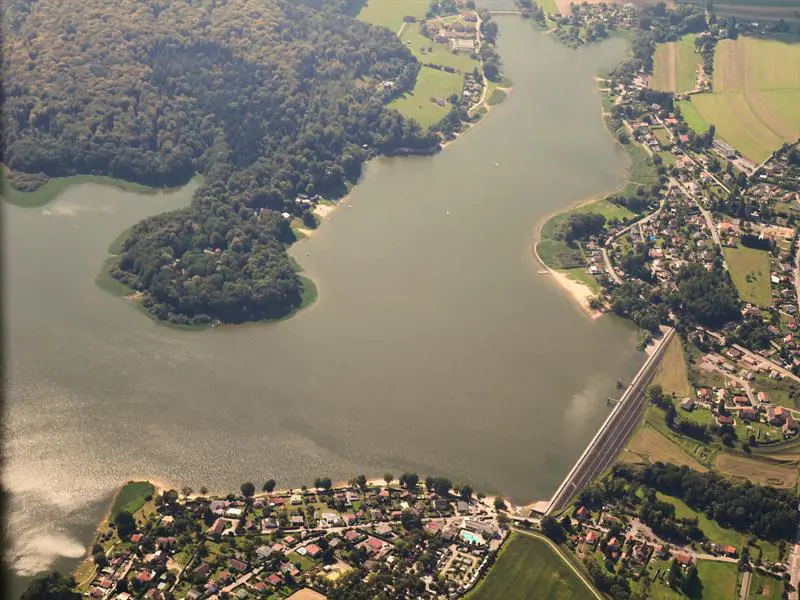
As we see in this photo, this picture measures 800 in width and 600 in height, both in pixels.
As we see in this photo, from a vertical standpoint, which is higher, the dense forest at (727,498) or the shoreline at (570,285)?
the dense forest at (727,498)

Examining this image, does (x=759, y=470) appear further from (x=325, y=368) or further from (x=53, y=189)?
(x=53, y=189)

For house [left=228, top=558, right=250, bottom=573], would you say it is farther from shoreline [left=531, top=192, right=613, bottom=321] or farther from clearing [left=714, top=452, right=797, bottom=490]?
shoreline [left=531, top=192, right=613, bottom=321]

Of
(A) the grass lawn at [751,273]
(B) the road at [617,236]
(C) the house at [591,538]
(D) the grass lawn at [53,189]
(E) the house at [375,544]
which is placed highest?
(A) the grass lawn at [751,273]

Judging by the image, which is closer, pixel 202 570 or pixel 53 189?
pixel 202 570

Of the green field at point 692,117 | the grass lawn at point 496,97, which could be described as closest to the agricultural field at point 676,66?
the green field at point 692,117

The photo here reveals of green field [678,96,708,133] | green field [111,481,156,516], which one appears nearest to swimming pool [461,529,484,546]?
green field [111,481,156,516]

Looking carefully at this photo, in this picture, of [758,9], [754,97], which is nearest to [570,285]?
[754,97]

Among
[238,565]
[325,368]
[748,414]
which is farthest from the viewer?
[325,368]

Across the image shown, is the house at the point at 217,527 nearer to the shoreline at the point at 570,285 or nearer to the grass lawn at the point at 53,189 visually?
the shoreline at the point at 570,285
